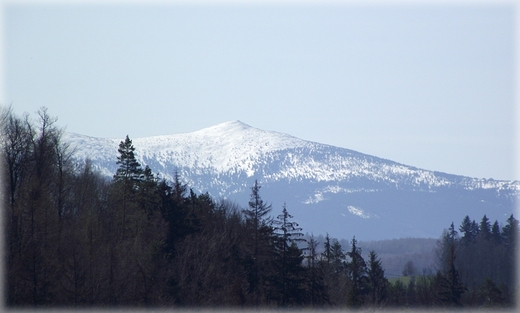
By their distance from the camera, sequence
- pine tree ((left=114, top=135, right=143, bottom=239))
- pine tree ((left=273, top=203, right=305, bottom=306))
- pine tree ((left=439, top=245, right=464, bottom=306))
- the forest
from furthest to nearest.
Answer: pine tree ((left=114, top=135, right=143, bottom=239)) < pine tree ((left=439, top=245, right=464, bottom=306)) < pine tree ((left=273, top=203, right=305, bottom=306)) < the forest

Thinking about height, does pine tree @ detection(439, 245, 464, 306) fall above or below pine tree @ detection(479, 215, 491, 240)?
below

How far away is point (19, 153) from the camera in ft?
132

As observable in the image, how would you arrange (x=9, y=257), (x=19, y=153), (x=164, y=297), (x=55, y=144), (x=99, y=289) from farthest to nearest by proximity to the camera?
1. (x=55, y=144)
2. (x=19, y=153)
3. (x=164, y=297)
4. (x=99, y=289)
5. (x=9, y=257)

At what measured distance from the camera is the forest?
29.3 m

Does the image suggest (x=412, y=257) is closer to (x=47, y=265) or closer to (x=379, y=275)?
(x=379, y=275)

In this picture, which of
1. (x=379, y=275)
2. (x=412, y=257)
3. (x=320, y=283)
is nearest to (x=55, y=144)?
(x=320, y=283)

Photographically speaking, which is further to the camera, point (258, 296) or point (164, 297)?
point (258, 296)

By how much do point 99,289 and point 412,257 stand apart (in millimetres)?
173994

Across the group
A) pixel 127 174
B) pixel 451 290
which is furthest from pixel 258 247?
pixel 451 290

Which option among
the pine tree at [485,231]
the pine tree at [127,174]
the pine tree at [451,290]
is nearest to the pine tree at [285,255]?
the pine tree at [451,290]

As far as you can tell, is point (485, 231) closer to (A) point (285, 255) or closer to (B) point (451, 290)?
(B) point (451, 290)

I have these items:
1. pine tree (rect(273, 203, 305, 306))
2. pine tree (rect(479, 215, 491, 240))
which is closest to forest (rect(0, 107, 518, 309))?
pine tree (rect(273, 203, 305, 306))

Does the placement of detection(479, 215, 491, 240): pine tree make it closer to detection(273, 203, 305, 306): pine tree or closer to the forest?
the forest

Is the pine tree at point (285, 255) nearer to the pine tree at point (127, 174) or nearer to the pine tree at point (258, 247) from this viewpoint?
the pine tree at point (258, 247)
